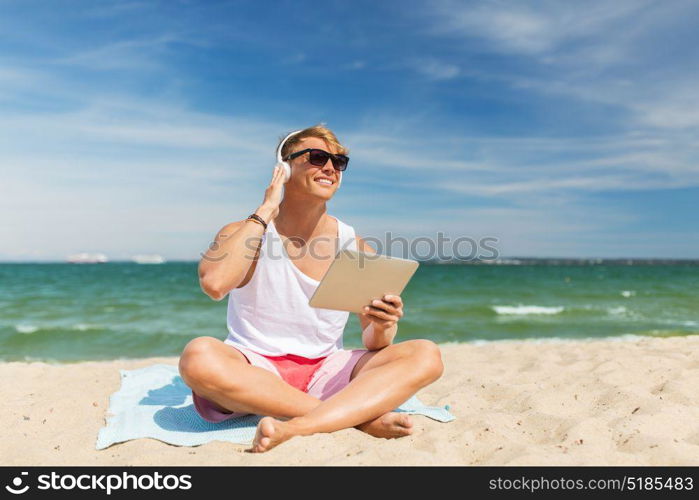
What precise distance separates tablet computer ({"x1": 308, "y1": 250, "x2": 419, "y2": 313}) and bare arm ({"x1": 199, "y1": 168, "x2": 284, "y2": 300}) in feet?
1.59

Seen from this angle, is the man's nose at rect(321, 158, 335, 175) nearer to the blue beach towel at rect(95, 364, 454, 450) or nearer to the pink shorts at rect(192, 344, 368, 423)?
the pink shorts at rect(192, 344, 368, 423)

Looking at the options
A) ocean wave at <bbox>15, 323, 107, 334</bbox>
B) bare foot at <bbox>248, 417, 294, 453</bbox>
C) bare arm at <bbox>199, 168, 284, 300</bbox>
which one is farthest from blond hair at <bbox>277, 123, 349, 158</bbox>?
ocean wave at <bbox>15, 323, 107, 334</bbox>

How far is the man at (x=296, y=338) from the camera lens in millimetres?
3189

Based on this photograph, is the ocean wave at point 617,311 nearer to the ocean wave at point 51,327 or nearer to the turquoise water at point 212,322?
the turquoise water at point 212,322

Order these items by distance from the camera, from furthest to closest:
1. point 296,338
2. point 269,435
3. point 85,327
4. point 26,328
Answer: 1. point 85,327
2. point 26,328
3. point 296,338
4. point 269,435

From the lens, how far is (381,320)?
3.38m

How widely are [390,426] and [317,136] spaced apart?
187 centimetres

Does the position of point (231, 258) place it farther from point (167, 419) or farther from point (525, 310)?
point (525, 310)

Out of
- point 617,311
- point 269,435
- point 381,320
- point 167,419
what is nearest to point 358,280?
point 381,320

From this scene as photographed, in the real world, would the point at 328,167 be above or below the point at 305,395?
above

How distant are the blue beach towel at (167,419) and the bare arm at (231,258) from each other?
0.89 metres

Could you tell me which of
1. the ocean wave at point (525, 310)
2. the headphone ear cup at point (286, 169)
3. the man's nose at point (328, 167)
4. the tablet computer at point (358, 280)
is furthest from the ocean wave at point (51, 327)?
the ocean wave at point (525, 310)
